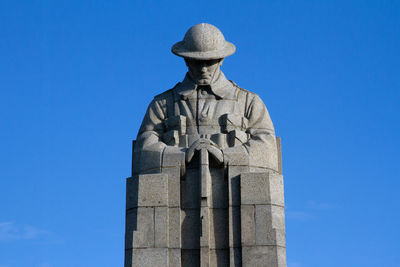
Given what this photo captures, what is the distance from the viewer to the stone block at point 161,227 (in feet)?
57.4

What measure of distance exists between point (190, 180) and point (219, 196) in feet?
2.55

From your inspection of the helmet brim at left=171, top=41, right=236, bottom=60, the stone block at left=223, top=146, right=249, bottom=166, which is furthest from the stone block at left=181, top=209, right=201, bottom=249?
the helmet brim at left=171, top=41, right=236, bottom=60

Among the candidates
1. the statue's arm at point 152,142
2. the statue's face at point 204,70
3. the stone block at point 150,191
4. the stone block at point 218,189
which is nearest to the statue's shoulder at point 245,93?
the statue's face at point 204,70

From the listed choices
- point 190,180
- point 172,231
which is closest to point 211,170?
point 190,180

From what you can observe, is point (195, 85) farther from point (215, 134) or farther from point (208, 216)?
point (208, 216)

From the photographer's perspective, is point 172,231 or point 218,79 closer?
point 172,231

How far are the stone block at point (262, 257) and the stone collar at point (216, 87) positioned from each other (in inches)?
160

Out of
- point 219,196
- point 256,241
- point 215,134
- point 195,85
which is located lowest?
point 256,241

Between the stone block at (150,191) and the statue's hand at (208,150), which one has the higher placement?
the statue's hand at (208,150)

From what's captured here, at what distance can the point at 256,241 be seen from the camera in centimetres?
1742

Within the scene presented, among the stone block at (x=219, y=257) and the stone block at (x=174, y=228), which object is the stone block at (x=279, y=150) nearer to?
the stone block at (x=219, y=257)

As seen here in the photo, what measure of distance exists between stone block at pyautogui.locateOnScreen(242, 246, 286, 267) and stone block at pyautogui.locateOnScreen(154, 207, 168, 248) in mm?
1778

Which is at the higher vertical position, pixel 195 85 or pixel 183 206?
pixel 195 85

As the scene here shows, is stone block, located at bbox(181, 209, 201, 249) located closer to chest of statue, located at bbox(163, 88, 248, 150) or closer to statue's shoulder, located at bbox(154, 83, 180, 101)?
chest of statue, located at bbox(163, 88, 248, 150)
